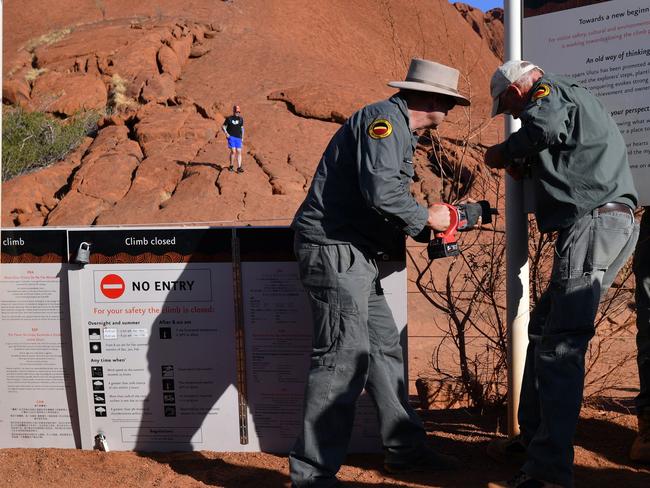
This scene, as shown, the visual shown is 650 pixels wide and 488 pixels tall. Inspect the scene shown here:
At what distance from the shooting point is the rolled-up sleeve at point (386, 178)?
327 cm

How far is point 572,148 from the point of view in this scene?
3266 millimetres

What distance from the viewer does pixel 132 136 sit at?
21531 mm

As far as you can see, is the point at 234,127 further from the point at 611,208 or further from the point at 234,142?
the point at 611,208

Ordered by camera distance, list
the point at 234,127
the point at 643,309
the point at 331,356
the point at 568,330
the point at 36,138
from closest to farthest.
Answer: the point at 568,330 < the point at 331,356 < the point at 643,309 < the point at 234,127 < the point at 36,138

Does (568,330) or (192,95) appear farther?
(192,95)

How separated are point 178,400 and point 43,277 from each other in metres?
1.01

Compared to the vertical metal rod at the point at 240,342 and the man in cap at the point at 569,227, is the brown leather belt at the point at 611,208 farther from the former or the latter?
the vertical metal rod at the point at 240,342

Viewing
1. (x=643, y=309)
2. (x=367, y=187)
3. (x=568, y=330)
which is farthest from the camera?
(x=643, y=309)

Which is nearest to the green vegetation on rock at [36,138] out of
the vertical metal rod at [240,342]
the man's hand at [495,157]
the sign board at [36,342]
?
the sign board at [36,342]

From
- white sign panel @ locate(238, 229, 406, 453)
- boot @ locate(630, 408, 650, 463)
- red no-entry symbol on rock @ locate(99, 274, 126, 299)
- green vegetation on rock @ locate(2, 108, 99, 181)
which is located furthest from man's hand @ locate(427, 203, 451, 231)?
green vegetation on rock @ locate(2, 108, 99, 181)

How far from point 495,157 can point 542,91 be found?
47 cm

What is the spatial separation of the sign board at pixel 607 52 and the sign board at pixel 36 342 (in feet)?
9.06

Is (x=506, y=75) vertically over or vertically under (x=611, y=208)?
over

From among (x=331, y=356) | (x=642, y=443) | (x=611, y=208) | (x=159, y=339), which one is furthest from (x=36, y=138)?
(x=611, y=208)
